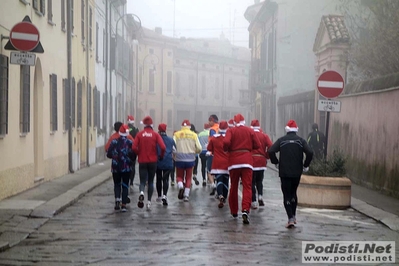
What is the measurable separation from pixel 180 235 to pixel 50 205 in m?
4.25

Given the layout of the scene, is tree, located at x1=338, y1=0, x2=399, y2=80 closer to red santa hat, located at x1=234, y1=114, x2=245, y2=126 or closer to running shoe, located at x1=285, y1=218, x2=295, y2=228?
red santa hat, located at x1=234, y1=114, x2=245, y2=126

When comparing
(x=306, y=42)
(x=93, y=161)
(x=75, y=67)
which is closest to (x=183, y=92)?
(x=306, y=42)

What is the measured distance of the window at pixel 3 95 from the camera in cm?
1531

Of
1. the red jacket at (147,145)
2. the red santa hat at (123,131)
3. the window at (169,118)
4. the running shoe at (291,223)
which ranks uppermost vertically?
the red santa hat at (123,131)

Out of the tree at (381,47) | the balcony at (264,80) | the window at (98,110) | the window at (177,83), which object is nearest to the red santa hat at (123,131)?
the tree at (381,47)

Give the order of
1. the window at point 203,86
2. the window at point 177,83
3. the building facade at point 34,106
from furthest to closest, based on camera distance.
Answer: the window at point 203,86, the window at point 177,83, the building facade at point 34,106

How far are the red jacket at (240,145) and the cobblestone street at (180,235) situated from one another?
98cm

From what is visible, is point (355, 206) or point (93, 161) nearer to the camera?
point (355, 206)

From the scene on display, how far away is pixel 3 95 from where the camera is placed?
15461mm

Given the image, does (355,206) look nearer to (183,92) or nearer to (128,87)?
(128,87)

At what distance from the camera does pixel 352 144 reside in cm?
2219

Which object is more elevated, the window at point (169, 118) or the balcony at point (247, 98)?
the balcony at point (247, 98)

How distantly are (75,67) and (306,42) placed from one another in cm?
1859

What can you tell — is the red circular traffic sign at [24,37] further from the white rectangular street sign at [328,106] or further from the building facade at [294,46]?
the building facade at [294,46]
